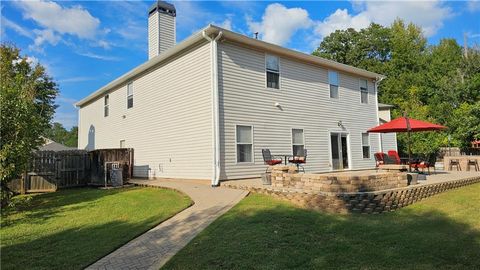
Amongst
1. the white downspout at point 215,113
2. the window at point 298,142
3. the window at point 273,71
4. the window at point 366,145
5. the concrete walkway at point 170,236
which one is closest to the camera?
the concrete walkway at point 170,236

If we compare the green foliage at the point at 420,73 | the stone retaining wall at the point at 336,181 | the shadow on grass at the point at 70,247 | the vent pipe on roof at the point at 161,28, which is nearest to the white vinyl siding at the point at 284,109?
the stone retaining wall at the point at 336,181

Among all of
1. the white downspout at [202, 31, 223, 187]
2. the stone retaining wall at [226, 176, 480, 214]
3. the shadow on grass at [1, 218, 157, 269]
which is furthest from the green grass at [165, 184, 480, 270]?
the white downspout at [202, 31, 223, 187]

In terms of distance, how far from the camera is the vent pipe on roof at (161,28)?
16.0 metres

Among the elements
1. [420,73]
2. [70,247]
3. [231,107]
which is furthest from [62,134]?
[70,247]

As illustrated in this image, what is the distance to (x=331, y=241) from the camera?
5086 mm

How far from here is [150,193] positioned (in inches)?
383

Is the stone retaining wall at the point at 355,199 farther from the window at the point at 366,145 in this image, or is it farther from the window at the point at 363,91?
the window at the point at 363,91

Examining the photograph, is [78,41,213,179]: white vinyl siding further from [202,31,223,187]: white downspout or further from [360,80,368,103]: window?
[360,80,368,103]: window

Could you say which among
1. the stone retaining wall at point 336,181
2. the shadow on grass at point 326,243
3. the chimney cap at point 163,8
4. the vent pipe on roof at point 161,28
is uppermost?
the chimney cap at point 163,8

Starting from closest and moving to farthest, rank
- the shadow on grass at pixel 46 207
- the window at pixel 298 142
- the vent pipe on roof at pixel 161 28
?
the shadow on grass at pixel 46 207, the window at pixel 298 142, the vent pipe on roof at pixel 161 28

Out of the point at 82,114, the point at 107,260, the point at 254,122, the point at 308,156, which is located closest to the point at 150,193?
the point at 254,122

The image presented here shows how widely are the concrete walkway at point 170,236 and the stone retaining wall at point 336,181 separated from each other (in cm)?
116

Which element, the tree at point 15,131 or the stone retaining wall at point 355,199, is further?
the tree at point 15,131

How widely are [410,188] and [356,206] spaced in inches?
87.9
